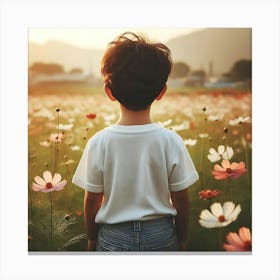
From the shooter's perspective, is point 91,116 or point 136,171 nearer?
point 136,171

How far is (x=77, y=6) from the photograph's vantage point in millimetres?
3152

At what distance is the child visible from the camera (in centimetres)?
296

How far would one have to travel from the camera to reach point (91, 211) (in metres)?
3.06

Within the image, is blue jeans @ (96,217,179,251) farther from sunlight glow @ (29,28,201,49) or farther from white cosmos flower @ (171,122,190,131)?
sunlight glow @ (29,28,201,49)

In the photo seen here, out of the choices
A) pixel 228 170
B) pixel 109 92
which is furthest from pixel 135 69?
pixel 228 170

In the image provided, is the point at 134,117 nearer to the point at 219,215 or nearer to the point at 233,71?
the point at 233,71

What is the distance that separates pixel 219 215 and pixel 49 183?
1.15 meters

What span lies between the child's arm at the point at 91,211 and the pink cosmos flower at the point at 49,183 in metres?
0.20

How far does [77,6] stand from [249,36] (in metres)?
1.17

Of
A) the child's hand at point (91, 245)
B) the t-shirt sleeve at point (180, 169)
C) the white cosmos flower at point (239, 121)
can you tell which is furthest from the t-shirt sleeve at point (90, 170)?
the white cosmos flower at point (239, 121)

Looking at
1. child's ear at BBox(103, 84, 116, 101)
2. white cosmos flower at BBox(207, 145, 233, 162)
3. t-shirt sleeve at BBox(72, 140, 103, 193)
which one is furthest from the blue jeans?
child's ear at BBox(103, 84, 116, 101)
